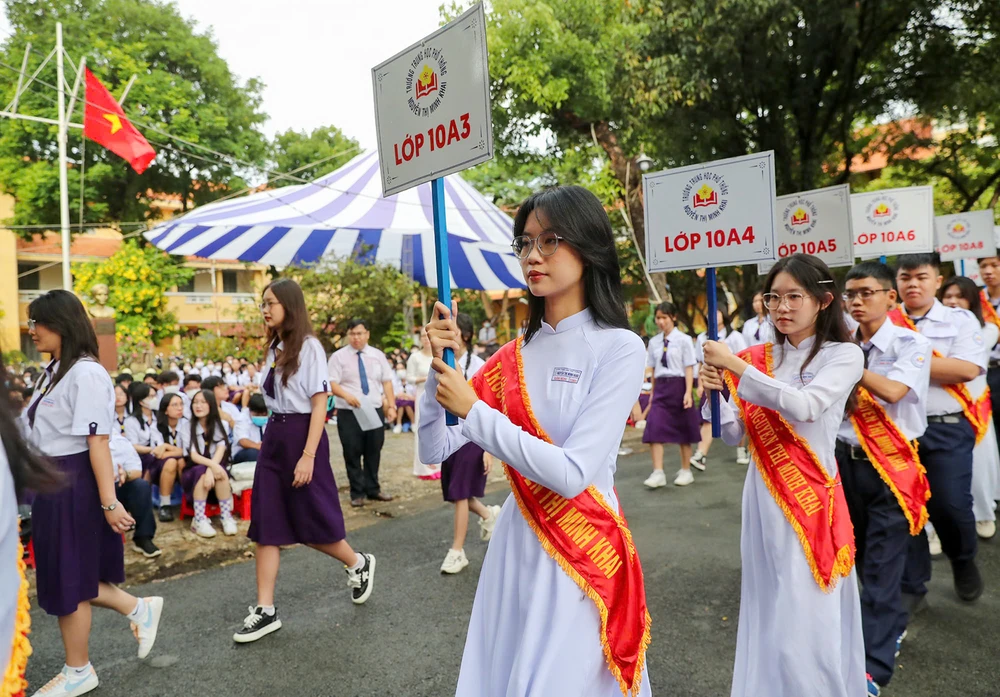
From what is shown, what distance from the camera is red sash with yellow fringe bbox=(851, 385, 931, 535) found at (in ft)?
10.5

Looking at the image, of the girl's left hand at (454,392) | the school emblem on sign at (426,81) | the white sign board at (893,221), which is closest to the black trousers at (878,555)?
the girl's left hand at (454,392)

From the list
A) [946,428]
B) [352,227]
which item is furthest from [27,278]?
[946,428]

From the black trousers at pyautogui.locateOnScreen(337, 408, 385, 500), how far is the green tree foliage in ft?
55.5

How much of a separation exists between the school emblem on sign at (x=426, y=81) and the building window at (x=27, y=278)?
34.2 m

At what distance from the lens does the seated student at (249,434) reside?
23.0ft

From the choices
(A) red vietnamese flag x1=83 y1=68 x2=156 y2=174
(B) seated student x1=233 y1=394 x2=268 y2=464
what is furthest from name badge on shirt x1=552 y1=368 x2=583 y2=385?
(A) red vietnamese flag x1=83 y1=68 x2=156 y2=174

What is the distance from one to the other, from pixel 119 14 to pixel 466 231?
21873mm

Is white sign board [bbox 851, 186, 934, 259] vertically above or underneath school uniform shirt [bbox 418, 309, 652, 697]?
above

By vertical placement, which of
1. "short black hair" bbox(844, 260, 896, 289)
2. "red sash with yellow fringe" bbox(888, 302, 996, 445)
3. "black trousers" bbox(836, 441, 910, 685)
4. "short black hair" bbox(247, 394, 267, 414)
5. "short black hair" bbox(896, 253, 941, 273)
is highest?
"short black hair" bbox(896, 253, 941, 273)

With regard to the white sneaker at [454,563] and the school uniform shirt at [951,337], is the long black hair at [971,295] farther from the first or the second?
the white sneaker at [454,563]

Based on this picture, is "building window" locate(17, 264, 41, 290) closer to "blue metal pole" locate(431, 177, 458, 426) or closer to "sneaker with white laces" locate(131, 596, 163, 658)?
"sneaker with white laces" locate(131, 596, 163, 658)

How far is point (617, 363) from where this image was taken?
192 centimetres

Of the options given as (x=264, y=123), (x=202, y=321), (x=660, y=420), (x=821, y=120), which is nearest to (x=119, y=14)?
(x=264, y=123)

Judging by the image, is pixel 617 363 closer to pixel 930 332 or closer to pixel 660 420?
pixel 930 332
